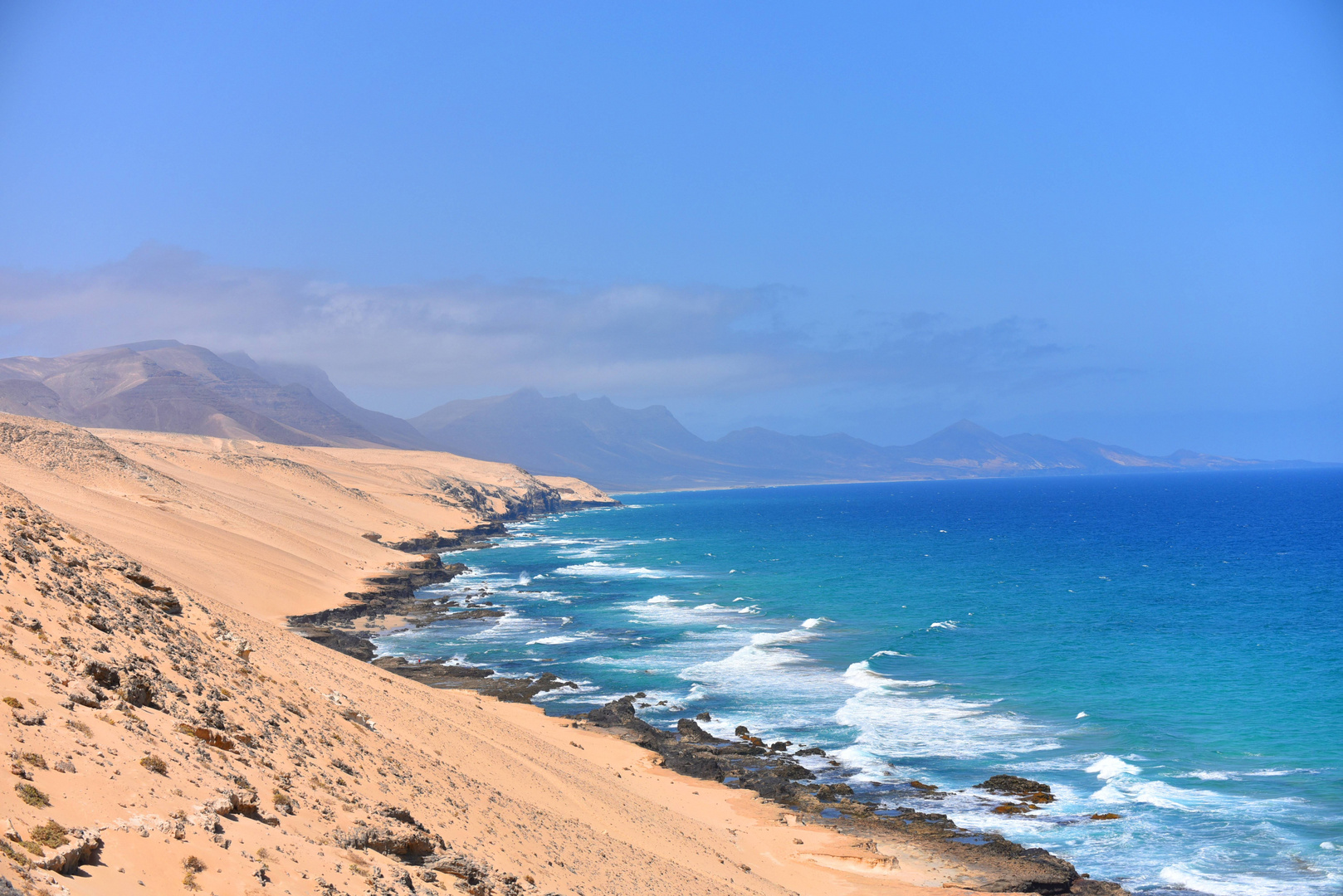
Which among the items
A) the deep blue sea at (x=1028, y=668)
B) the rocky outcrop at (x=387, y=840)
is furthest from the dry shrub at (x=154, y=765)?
the deep blue sea at (x=1028, y=668)

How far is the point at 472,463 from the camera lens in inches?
7608

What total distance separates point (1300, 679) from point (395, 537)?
76.6 metres

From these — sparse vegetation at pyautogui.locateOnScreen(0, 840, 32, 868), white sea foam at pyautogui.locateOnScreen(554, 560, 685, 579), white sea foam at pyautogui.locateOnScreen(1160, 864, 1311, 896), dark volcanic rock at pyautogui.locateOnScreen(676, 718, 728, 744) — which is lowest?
white sea foam at pyautogui.locateOnScreen(554, 560, 685, 579)

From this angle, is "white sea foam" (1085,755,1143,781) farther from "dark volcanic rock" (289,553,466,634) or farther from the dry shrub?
"dark volcanic rock" (289,553,466,634)

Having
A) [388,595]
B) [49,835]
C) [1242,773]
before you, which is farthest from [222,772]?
[388,595]

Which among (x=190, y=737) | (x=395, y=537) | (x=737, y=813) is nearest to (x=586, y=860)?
(x=190, y=737)

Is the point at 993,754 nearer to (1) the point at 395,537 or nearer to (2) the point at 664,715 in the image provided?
(2) the point at 664,715

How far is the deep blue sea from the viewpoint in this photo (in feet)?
76.3

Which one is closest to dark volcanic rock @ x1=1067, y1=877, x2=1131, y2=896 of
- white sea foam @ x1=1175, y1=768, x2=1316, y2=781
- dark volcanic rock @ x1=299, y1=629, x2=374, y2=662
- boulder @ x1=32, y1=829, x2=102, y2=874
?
white sea foam @ x1=1175, y1=768, x2=1316, y2=781

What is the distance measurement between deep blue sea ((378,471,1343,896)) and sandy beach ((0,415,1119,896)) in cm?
519

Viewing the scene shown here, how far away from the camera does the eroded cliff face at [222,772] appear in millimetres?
8797

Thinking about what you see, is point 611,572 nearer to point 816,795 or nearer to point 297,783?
point 816,795

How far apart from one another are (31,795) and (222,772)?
3165 mm

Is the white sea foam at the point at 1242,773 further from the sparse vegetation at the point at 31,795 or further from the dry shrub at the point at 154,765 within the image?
the sparse vegetation at the point at 31,795
